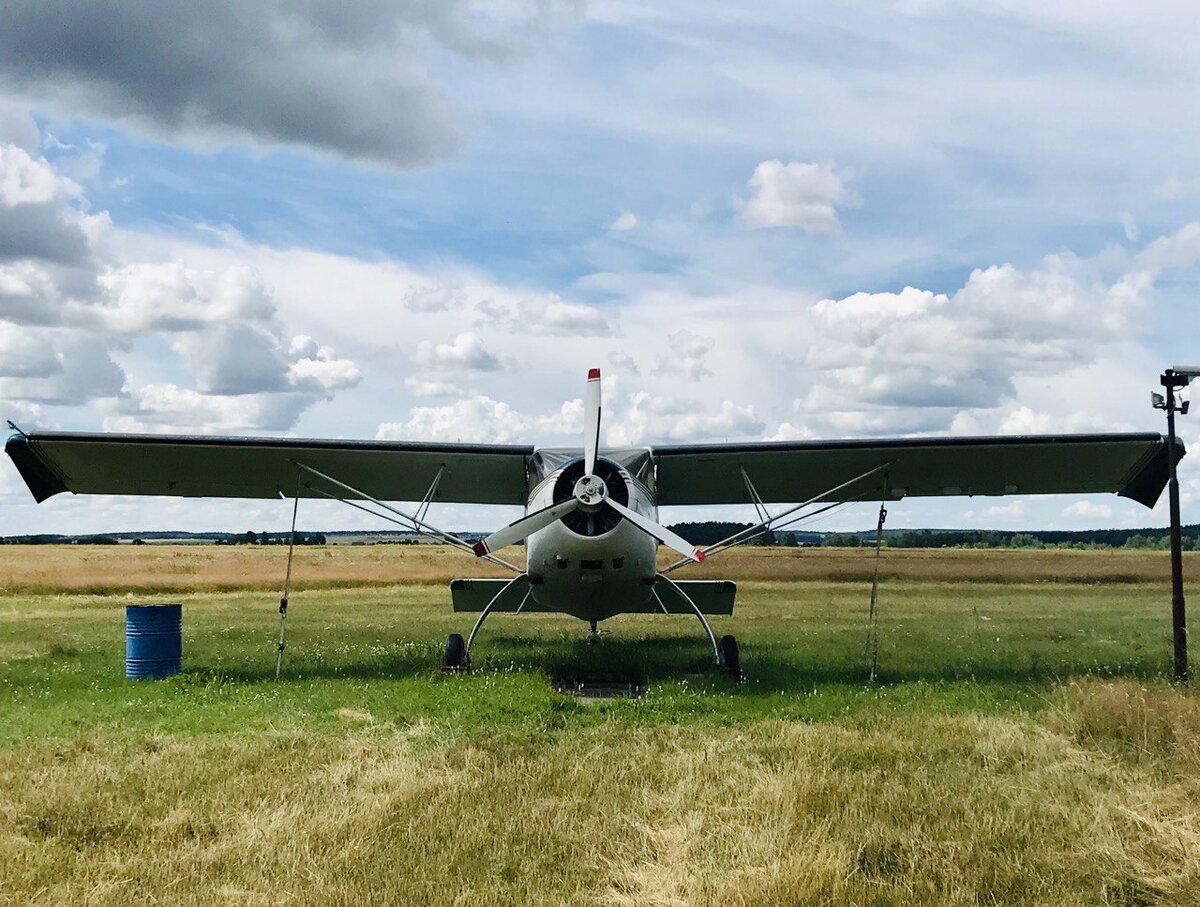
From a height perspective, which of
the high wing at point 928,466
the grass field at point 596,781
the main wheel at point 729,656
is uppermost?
the high wing at point 928,466

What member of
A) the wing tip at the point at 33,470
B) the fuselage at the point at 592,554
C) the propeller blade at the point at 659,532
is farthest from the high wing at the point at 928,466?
the wing tip at the point at 33,470

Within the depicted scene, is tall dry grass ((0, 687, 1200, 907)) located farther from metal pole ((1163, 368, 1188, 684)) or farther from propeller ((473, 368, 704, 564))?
metal pole ((1163, 368, 1188, 684))

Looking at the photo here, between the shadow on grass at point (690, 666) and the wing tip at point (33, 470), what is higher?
the wing tip at point (33, 470)

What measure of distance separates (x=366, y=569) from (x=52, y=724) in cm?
3650

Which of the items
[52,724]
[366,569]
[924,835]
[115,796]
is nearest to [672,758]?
[924,835]

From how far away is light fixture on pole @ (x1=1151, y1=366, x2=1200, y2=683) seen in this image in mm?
11586

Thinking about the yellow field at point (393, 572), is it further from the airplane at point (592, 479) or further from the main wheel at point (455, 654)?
the main wheel at point (455, 654)

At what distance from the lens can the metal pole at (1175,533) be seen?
1155 centimetres

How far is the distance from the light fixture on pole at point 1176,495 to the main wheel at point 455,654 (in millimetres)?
9579

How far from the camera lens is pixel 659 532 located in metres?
10.8

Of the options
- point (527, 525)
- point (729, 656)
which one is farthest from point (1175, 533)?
point (527, 525)

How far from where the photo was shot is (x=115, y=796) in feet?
20.5

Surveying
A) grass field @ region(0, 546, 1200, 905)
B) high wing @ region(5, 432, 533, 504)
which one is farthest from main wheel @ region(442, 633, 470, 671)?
high wing @ region(5, 432, 533, 504)

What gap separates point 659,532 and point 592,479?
113 centimetres
